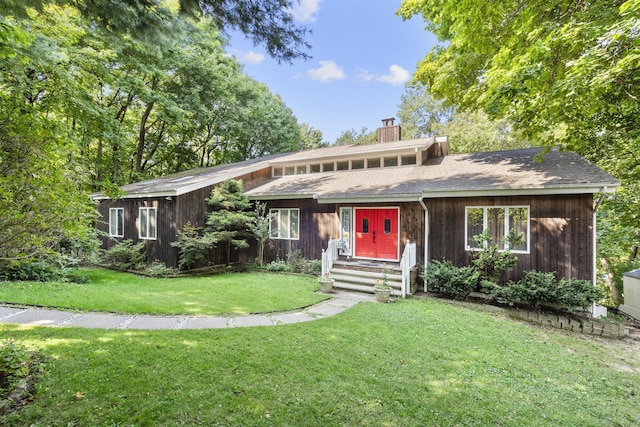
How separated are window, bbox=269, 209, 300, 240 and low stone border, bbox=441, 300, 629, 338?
6631 mm

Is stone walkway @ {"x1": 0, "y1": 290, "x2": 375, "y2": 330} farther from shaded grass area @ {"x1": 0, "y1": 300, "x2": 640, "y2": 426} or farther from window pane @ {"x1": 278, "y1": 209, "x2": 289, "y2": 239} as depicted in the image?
window pane @ {"x1": 278, "y1": 209, "x2": 289, "y2": 239}

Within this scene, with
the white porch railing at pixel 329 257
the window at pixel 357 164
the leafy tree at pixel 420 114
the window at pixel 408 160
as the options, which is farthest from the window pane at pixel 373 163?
the leafy tree at pixel 420 114

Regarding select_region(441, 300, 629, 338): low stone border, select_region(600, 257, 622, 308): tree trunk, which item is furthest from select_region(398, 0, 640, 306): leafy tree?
select_region(600, 257, 622, 308): tree trunk

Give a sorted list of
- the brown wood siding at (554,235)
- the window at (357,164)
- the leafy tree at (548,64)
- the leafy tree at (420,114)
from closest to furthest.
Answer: the leafy tree at (548,64) < the brown wood siding at (554,235) < the window at (357,164) < the leafy tree at (420,114)

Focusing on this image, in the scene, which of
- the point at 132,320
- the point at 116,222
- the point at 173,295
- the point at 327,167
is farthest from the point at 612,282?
the point at 116,222

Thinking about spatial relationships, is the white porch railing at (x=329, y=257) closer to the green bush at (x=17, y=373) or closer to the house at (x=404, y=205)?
the house at (x=404, y=205)

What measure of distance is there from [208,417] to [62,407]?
140 centimetres

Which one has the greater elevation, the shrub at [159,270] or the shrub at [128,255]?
the shrub at [128,255]

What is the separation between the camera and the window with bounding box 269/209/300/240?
11.8m

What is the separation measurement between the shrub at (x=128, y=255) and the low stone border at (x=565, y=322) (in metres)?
11.7

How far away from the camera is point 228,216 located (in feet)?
36.9

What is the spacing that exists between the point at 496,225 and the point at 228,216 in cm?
889

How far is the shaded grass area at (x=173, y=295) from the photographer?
6.18m

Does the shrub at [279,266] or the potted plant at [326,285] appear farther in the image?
the shrub at [279,266]
